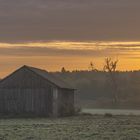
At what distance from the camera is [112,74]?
455 ft

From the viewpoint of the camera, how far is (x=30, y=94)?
6456cm

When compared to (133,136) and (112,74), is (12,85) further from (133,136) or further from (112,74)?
(112,74)

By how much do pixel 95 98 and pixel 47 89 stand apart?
274 ft

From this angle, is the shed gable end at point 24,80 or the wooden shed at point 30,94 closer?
the wooden shed at point 30,94

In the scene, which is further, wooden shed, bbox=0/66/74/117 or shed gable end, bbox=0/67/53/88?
shed gable end, bbox=0/67/53/88

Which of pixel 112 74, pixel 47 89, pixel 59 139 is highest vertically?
pixel 112 74

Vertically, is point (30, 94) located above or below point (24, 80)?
below

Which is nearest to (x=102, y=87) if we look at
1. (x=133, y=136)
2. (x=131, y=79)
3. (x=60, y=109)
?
(x=131, y=79)

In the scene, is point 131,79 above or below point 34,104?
above

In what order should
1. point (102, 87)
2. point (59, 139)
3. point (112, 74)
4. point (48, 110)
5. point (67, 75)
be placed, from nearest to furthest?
point (59, 139), point (48, 110), point (112, 74), point (102, 87), point (67, 75)

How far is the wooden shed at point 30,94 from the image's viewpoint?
63.7 meters

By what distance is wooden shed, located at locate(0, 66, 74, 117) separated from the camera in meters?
63.7

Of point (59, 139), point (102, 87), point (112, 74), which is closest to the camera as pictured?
point (59, 139)

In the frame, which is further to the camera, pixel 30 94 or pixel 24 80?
pixel 24 80
